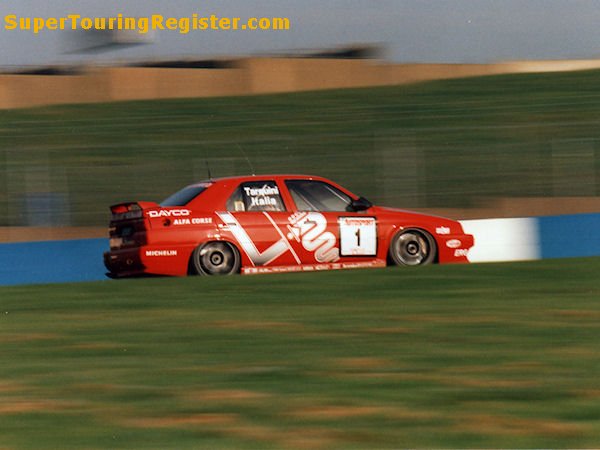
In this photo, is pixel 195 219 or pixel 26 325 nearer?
pixel 26 325

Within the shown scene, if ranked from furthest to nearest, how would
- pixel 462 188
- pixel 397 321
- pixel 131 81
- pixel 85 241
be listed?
pixel 131 81 → pixel 462 188 → pixel 85 241 → pixel 397 321

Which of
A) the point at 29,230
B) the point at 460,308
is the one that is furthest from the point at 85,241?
the point at 460,308

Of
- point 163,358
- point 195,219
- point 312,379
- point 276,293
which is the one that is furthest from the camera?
point 195,219

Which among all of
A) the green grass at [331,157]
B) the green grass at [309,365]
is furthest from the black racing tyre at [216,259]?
the green grass at [331,157]

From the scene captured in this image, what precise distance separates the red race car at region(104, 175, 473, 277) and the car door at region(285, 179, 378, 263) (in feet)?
0.04

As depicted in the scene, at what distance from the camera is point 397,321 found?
8.23m

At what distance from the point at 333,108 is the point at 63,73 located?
11313mm

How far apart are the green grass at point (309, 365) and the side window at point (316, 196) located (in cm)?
206

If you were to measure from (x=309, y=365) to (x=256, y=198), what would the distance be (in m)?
6.05

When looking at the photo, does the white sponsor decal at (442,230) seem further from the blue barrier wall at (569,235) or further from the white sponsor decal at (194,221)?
the blue barrier wall at (569,235)

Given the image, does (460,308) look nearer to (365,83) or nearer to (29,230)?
(29,230)

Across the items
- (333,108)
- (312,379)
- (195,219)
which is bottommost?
(312,379)

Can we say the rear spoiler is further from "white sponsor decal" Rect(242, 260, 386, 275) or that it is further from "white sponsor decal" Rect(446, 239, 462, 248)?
Result: "white sponsor decal" Rect(446, 239, 462, 248)

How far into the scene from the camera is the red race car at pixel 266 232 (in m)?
12.1
